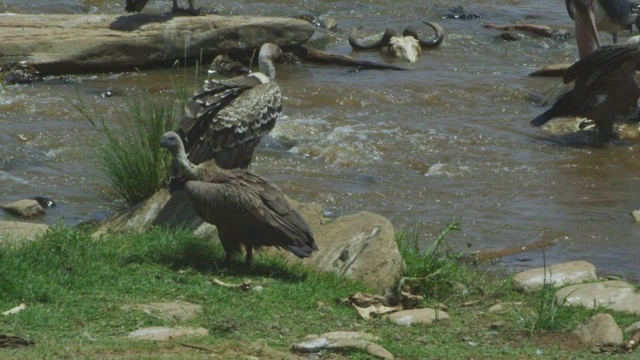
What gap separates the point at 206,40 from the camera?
1527cm

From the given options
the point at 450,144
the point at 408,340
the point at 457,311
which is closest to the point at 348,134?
Answer: the point at 450,144

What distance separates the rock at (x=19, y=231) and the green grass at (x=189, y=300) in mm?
311

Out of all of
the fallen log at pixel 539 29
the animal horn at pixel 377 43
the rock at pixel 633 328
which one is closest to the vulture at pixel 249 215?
the rock at pixel 633 328

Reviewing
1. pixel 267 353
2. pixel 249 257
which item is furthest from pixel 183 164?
pixel 267 353

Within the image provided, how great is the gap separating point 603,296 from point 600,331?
847mm

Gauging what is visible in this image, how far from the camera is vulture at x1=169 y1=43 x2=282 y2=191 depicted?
8.97m

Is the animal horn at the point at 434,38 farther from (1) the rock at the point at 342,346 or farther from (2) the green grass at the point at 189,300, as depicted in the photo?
(1) the rock at the point at 342,346

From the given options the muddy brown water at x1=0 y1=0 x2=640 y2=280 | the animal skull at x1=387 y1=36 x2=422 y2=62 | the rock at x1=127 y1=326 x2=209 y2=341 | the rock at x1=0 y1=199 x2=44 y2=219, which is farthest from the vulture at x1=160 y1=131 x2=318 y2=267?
the animal skull at x1=387 y1=36 x2=422 y2=62

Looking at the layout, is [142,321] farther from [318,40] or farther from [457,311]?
[318,40]

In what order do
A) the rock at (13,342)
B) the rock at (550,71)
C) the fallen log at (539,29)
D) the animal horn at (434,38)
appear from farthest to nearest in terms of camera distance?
the fallen log at (539,29), the animal horn at (434,38), the rock at (550,71), the rock at (13,342)

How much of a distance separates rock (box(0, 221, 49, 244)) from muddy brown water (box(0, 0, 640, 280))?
139 cm

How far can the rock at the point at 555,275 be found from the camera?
298 inches

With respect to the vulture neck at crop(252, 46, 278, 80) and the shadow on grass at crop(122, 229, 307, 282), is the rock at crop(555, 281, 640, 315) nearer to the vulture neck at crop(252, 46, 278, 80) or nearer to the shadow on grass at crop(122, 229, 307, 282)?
the shadow on grass at crop(122, 229, 307, 282)

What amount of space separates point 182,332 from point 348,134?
6.70m
